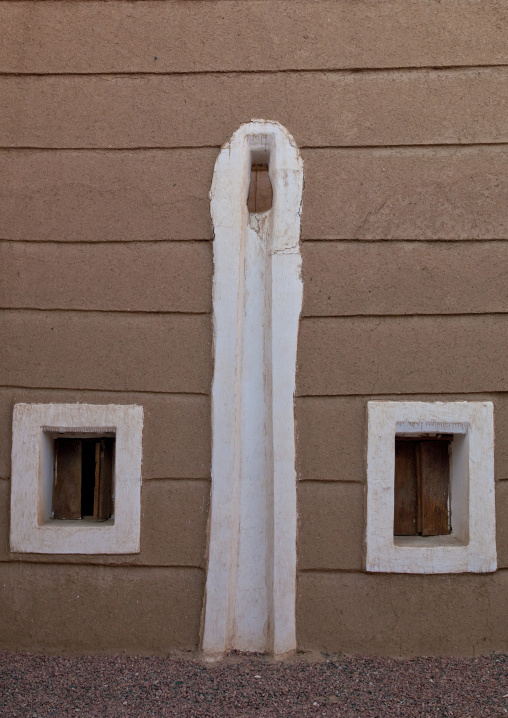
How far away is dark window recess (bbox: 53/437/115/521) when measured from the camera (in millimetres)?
3135

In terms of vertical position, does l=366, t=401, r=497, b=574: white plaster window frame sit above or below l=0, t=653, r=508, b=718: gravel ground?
above

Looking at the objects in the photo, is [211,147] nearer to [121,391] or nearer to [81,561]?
[121,391]

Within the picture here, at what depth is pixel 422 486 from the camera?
3.08 meters

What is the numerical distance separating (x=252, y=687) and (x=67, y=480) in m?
1.33

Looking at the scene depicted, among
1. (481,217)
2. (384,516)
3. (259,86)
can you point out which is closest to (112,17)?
(259,86)

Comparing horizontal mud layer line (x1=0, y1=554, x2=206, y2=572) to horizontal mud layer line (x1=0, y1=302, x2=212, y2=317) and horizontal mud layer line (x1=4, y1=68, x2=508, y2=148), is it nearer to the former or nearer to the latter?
horizontal mud layer line (x1=0, y1=302, x2=212, y2=317)

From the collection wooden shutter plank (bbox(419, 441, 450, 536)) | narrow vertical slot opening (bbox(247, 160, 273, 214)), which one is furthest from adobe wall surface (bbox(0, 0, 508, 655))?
narrow vertical slot opening (bbox(247, 160, 273, 214))

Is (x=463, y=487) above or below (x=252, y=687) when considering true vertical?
above

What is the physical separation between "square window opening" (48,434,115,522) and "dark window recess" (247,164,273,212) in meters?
1.44

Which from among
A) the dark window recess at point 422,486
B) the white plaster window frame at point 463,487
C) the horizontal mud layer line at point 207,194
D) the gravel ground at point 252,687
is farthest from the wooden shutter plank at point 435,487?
the horizontal mud layer line at point 207,194

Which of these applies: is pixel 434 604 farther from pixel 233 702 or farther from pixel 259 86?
pixel 259 86

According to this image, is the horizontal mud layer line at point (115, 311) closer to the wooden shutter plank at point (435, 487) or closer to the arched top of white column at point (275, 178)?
the arched top of white column at point (275, 178)

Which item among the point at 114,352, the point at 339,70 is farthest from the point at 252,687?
the point at 339,70

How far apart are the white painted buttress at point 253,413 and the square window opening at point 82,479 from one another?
64 cm
